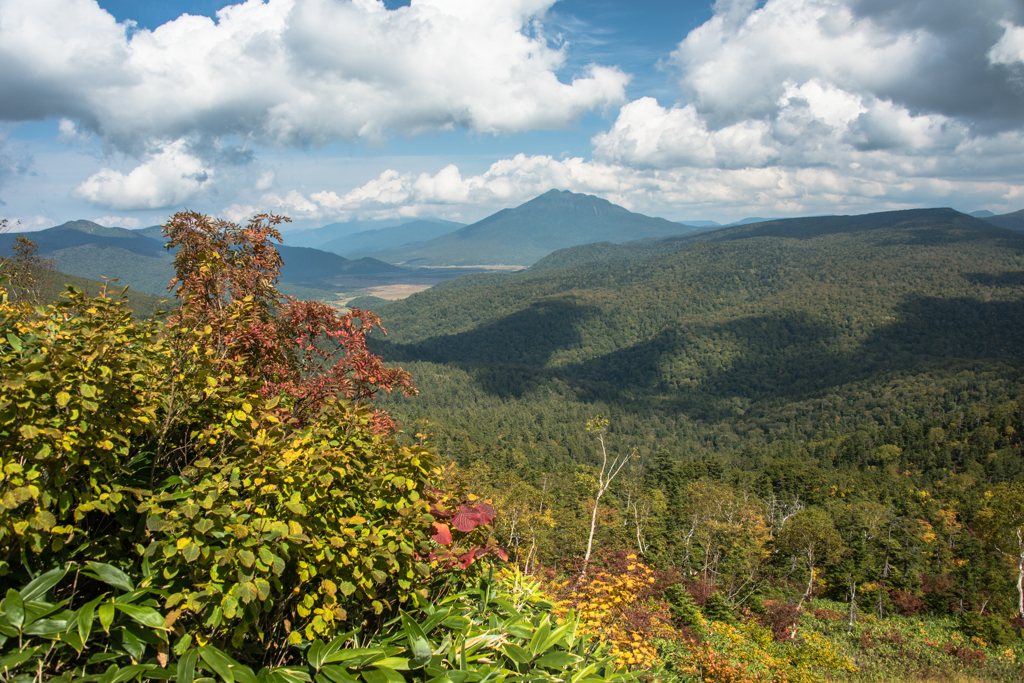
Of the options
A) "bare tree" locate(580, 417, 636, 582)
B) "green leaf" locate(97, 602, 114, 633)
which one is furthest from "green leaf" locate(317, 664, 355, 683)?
"bare tree" locate(580, 417, 636, 582)

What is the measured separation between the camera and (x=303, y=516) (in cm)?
269

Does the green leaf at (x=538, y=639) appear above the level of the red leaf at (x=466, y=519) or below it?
below

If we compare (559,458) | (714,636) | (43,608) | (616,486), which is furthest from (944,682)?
(559,458)

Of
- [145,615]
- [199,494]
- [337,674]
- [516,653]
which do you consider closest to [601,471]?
[516,653]

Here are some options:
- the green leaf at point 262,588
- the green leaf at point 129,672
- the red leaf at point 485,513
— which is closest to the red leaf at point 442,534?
the red leaf at point 485,513

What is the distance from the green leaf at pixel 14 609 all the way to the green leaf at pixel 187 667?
72cm

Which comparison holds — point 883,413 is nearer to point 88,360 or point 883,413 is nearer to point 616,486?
point 616,486

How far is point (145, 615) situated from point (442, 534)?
148 cm

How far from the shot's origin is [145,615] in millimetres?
2383

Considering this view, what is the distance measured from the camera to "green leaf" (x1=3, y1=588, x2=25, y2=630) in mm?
2273

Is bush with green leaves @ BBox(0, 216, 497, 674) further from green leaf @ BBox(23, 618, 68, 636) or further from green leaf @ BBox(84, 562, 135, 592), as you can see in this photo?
green leaf @ BBox(23, 618, 68, 636)

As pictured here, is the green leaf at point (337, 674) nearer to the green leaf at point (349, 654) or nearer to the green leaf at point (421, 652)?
the green leaf at point (349, 654)

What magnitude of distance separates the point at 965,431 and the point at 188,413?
127m

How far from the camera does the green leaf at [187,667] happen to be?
222 cm
